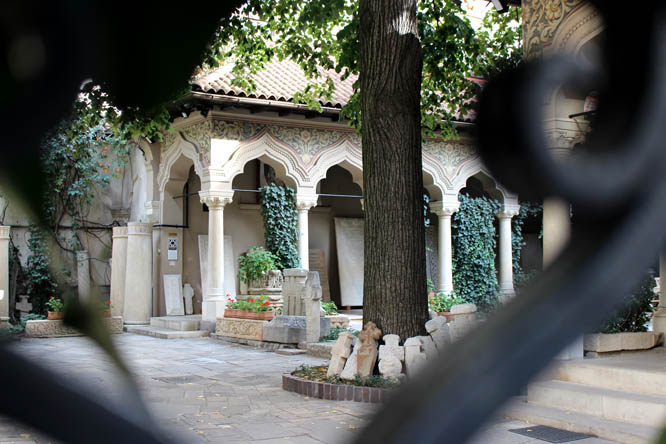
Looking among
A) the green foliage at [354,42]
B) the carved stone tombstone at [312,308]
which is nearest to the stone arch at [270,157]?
the green foliage at [354,42]

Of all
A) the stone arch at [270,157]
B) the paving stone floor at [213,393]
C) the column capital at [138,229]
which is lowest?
the paving stone floor at [213,393]

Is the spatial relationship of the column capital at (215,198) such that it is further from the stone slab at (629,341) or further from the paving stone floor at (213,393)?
the stone slab at (629,341)

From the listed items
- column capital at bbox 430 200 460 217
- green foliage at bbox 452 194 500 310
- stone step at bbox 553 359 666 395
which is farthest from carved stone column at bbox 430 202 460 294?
stone step at bbox 553 359 666 395

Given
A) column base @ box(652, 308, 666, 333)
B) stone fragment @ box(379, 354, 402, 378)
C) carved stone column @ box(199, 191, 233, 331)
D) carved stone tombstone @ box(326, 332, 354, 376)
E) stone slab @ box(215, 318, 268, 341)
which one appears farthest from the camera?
carved stone column @ box(199, 191, 233, 331)

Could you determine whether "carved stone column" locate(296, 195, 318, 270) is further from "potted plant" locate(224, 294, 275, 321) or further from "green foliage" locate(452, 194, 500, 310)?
"green foliage" locate(452, 194, 500, 310)

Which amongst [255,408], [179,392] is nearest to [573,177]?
[255,408]

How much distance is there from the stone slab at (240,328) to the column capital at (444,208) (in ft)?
20.5

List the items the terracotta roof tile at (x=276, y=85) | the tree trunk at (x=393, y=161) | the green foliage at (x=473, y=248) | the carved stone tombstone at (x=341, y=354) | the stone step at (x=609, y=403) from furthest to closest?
1. the green foliage at (x=473, y=248)
2. the terracotta roof tile at (x=276, y=85)
3. the carved stone tombstone at (x=341, y=354)
4. the tree trunk at (x=393, y=161)
5. the stone step at (x=609, y=403)

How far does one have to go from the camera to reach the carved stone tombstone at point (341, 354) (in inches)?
282

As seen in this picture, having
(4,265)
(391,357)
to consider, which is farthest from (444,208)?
(4,265)

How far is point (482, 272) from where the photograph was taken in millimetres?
16641

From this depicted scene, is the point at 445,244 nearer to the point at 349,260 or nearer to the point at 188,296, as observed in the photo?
the point at 349,260

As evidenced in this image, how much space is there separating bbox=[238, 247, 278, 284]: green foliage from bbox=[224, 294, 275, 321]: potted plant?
44.7 inches

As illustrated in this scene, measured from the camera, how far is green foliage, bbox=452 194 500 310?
16.5 meters
